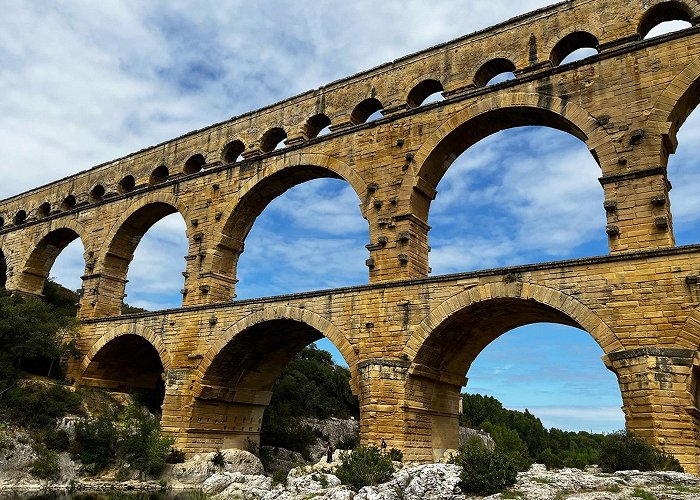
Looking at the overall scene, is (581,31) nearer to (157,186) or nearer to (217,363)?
(217,363)

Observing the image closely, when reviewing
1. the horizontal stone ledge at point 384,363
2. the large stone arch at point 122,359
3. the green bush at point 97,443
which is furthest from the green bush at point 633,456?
the green bush at point 97,443

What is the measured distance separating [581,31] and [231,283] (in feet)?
42.9

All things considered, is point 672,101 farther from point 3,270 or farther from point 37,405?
point 3,270

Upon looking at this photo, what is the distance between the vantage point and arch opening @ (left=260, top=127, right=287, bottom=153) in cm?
2089

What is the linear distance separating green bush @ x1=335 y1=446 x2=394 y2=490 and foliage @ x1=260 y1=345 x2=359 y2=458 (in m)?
12.9

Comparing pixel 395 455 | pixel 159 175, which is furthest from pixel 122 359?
pixel 395 455

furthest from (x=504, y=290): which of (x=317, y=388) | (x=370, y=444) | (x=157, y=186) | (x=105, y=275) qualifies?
(x=317, y=388)

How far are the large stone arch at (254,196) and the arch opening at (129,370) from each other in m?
4.05

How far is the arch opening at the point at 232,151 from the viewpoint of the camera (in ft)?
71.6

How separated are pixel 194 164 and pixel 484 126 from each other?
11610 mm

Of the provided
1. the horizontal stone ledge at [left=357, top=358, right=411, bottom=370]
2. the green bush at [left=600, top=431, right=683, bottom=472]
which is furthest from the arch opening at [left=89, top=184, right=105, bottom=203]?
the green bush at [left=600, top=431, right=683, bottom=472]

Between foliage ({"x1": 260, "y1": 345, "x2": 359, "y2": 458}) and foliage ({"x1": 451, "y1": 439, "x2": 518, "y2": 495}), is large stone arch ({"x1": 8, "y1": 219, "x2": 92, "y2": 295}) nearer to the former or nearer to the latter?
foliage ({"x1": 260, "y1": 345, "x2": 359, "y2": 458})

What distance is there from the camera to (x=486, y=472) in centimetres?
966

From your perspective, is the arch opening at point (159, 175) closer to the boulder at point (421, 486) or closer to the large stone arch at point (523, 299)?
the large stone arch at point (523, 299)
